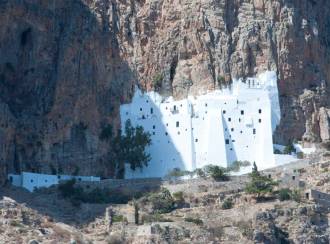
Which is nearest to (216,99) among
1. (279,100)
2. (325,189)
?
(279,100)

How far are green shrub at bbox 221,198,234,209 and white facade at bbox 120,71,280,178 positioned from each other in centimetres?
509

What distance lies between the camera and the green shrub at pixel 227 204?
79.0 meters

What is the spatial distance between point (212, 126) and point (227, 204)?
7.46m

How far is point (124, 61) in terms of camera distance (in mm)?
87875

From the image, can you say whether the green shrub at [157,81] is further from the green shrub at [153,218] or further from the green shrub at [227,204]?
the green shrub at [153,218]

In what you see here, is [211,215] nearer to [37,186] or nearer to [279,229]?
[279,229]

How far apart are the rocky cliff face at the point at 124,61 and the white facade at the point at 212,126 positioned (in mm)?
942

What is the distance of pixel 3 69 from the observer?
85500mm

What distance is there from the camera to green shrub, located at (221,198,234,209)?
78969 mm

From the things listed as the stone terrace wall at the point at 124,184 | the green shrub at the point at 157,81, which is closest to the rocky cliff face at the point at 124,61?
the green shrub at the point at 157,81

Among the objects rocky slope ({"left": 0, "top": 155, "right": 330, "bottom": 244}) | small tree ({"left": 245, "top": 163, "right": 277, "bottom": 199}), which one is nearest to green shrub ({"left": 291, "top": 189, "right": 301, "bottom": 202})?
rocky slope ({"left": 0, "top": 155, "right": 330, "bottom": 244})

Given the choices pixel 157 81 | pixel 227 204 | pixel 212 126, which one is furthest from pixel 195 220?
pixel 157 81

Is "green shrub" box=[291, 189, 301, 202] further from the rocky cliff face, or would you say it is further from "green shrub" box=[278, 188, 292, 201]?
the rocky cliff face

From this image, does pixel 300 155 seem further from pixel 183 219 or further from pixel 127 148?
pixel 183 219
